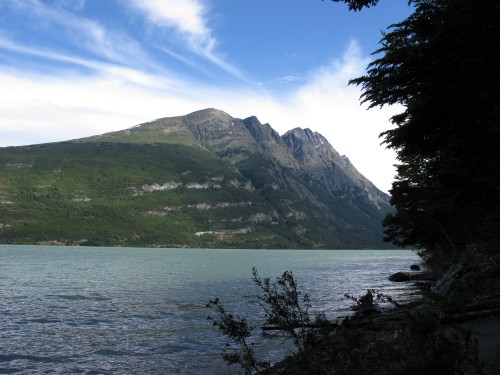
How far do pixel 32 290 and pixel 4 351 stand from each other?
2571 cm

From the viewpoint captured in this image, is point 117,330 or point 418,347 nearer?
point 418,347

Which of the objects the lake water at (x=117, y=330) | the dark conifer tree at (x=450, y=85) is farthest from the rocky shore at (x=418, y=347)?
the lake water at (x=117, y=330)

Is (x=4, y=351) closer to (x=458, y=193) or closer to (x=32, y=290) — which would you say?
(x=458, y=193)

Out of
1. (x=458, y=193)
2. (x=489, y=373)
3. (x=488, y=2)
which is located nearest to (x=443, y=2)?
(x=488, y=2)

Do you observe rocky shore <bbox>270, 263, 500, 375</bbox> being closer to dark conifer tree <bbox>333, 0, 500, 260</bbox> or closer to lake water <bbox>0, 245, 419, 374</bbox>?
dark conifer tree <bbox>333, 0, 500, 260</bbox>

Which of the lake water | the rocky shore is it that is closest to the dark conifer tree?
the rocky shore

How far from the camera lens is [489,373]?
23.6ft

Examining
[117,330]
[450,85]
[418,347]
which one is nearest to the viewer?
[418,347]

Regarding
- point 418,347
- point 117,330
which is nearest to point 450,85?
point 418,347

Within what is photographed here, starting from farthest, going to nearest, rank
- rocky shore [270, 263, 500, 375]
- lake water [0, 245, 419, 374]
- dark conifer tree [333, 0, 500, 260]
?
lake water [0, 245, 419, 374] < dark conifer tree [333, 0, 500, 260] < rocky shore [270, 263, 500, 375]

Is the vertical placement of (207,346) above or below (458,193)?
below

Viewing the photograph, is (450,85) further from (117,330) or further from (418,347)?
(117,330)

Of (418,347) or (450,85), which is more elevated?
(450,85)

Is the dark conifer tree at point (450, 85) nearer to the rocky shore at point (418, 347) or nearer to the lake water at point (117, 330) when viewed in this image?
the rocky shore at point (418, 347)
